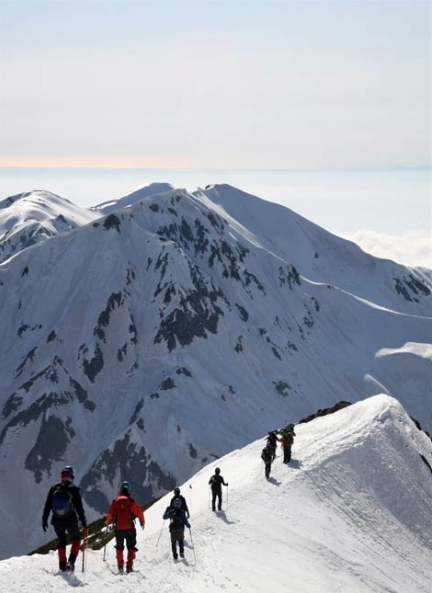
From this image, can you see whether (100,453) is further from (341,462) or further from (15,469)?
(341,462)

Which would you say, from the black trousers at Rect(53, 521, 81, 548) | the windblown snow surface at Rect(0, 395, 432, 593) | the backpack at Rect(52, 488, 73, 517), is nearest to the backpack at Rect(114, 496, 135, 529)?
the windblown snow surface at Rect(0, 395, 432, 593)

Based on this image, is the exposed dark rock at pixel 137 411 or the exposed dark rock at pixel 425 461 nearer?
the exposed dark rock at pixel 425 461

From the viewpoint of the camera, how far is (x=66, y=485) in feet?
80.0

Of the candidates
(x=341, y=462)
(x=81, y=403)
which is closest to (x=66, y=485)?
(x=341, y=462)

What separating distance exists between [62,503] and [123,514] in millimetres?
2811

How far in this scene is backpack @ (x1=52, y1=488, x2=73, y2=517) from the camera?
2428 cm

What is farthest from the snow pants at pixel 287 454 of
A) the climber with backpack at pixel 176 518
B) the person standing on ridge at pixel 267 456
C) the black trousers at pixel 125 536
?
the black trousers at pixel 125 536

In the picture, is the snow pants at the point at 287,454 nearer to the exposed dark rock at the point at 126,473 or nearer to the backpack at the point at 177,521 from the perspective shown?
the backpack at the point at 177,521

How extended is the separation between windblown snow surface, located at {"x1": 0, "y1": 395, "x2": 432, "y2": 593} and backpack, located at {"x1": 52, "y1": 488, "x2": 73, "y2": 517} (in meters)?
2.03

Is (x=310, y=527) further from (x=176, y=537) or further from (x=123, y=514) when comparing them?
(x=123, y=514)

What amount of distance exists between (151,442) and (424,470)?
122344 mm

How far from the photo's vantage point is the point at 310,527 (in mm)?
43906

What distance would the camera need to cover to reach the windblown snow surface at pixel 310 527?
91.2 ft

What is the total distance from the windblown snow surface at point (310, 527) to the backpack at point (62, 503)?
2028 mm
